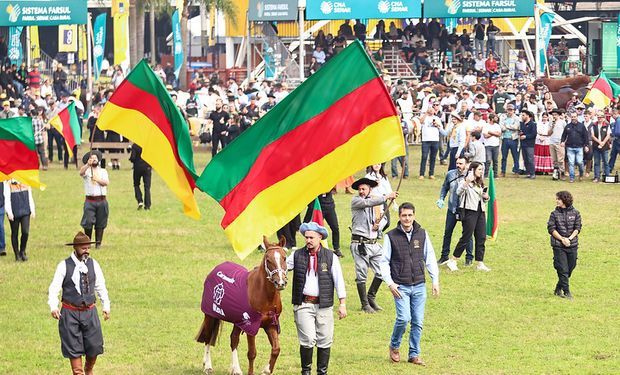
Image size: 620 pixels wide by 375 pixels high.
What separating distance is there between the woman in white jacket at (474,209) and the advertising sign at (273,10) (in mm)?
29925

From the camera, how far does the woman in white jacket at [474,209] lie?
67.8ft

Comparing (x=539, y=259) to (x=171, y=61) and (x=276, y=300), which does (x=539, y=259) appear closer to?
(x=276, y=300)

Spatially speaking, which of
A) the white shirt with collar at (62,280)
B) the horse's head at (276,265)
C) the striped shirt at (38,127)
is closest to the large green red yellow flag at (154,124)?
the white shirt with collar at (62,280)

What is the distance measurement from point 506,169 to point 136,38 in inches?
1214

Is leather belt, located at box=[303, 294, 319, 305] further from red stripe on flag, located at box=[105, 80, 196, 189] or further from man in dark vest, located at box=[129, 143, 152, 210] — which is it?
man in dark vest, located at box=[129, 143, 152, 210]

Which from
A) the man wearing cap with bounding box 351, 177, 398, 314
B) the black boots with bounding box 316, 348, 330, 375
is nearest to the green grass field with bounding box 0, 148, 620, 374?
Answer: the man wearing cap with bounding box 351, 177, 398, 314

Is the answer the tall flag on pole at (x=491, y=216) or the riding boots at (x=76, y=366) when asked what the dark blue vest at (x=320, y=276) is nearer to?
the riding boots at (x=76, y=366)

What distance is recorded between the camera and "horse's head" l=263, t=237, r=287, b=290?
12984 millimetres

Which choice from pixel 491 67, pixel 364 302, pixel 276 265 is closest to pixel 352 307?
pixel 364 302

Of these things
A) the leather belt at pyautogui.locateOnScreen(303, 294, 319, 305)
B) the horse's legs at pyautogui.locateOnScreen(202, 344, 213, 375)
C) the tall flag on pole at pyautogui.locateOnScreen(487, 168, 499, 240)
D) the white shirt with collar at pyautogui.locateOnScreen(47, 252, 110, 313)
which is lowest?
the horse's legs at pyautogui.locateOnScreen(202, 344, 213, 375)

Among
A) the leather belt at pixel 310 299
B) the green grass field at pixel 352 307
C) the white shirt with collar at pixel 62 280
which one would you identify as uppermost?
the white shirt with collar at pixel 62 280

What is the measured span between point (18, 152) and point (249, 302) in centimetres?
691

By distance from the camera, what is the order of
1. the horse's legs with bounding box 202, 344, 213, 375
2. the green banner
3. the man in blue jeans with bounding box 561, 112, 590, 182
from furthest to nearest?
the green banner
the man in blue jeans with bounding box 561, 112, 590, 182
the horse's legs with bounding box 202, 344, 213, 375

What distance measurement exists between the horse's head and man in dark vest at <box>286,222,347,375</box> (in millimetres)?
322
